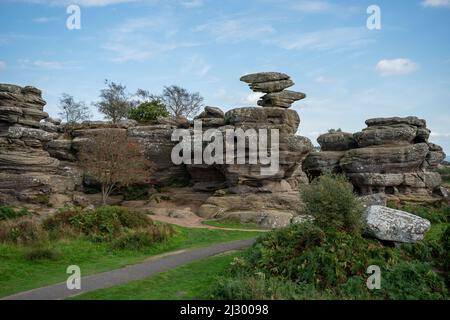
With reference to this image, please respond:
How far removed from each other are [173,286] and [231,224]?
52.1 feet

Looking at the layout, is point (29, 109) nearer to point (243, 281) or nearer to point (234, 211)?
point (234, 211)

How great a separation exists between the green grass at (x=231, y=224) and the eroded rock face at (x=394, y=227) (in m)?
12.4

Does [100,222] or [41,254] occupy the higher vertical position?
[100,222]

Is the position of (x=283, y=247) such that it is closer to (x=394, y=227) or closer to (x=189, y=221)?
(x=394, y=227)

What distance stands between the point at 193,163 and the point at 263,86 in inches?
381

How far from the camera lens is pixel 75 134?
37.9 metres

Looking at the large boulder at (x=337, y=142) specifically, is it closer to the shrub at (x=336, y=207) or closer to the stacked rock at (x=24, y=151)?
the stacked rock at (x=24, y=151)

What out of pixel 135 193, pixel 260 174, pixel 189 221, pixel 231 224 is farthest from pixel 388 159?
pixel 135 193

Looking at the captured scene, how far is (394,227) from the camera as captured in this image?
48.7 ft

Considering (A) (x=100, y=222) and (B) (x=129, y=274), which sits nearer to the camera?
(B) (x=129, y=274)

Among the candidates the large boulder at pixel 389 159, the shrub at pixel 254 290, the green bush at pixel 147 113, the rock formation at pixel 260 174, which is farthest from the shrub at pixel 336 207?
the green bush at pixel 147 113

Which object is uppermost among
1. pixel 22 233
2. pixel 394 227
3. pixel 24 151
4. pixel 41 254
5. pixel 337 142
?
pixel 337 142

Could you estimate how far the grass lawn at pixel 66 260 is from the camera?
13.4 m
